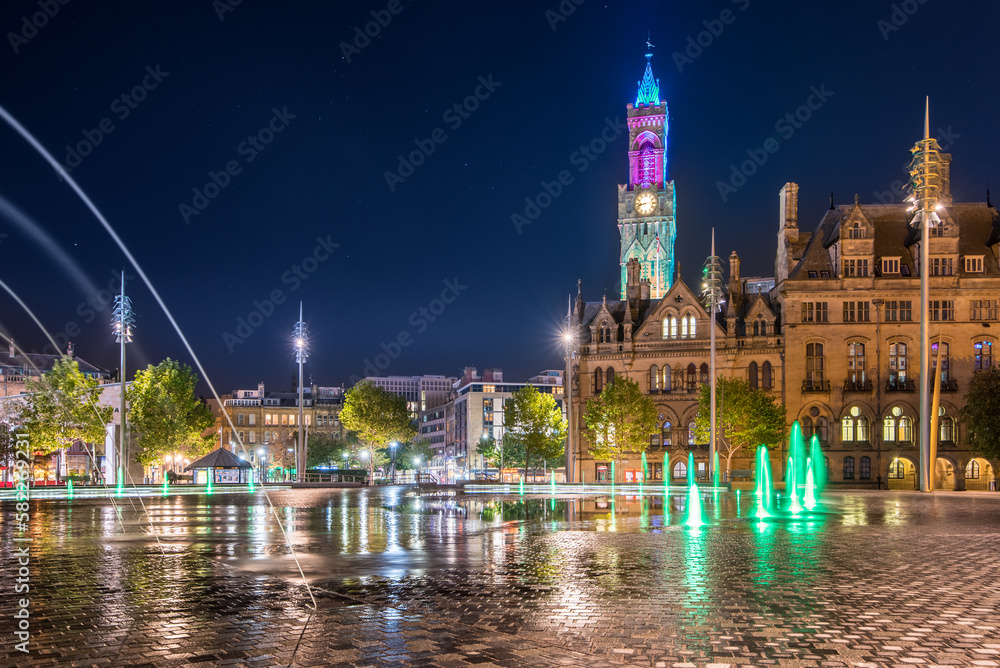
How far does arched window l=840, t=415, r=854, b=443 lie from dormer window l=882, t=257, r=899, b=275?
1179cm

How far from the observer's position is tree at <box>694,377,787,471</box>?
6297cm

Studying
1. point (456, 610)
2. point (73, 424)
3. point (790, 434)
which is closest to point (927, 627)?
point (456, 610)

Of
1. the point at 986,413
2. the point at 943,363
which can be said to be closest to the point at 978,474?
the point at 943,363

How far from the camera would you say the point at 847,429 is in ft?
219

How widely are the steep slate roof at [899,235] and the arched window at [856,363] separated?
589 cm

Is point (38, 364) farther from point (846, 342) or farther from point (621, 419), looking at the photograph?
point (846, 342)

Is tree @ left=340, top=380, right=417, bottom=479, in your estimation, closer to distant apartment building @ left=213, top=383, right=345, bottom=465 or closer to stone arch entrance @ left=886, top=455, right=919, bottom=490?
distant apartment building @ left=213, top=383, right=345, bottom=465

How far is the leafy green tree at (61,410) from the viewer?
62.1 m

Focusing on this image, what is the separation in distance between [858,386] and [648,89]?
3600 inches

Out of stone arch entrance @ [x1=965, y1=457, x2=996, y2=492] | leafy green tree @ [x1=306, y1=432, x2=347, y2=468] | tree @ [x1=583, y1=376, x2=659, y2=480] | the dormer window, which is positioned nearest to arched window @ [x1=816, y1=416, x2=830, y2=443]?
stone arch entrance @ [x1=965, y1=457, x2=996, y2=492]

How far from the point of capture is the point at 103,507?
115 ft

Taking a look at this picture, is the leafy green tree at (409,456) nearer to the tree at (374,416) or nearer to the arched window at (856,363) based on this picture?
the tree at (374,416)

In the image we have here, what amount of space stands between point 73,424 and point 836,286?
58979 millimetres

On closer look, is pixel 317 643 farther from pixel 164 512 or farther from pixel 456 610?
pixel 164 512
